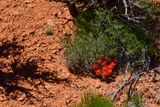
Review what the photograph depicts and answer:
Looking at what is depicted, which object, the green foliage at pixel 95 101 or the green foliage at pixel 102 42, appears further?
the green foliage at pixel 102 42

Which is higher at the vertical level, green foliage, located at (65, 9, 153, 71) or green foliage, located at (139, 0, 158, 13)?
green foliage, located at (139, 0, 158, 13)

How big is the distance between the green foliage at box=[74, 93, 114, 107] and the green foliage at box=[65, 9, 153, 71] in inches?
24.3

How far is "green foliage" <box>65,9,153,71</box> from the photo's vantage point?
5133mm

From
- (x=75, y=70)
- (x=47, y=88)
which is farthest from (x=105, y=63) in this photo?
(x=47, y=88)

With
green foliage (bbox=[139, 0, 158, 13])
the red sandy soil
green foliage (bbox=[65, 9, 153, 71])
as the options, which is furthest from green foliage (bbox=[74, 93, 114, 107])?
green foliage (bbox=[139, 0, 158, 13])

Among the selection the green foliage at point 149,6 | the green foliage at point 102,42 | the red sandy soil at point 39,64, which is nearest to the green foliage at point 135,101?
the red sandy soil at point 39,64

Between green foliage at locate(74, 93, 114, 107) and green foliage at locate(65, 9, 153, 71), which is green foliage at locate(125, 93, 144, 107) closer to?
green foliage at locate(74, 93, 114, 107)

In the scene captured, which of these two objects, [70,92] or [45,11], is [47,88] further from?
[45,11]

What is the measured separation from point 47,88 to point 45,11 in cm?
110

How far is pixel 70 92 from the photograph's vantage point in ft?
16.1

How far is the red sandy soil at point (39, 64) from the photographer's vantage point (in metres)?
4.82

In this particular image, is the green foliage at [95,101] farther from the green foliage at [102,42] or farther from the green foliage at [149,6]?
the green foliage at [149,6]

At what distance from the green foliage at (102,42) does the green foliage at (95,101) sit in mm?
617

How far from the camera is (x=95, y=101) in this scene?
4.49m
